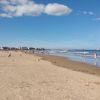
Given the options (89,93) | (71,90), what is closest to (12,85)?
(71,90)

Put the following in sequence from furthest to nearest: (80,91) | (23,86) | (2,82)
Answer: (2,82), (23,86), (80,91)

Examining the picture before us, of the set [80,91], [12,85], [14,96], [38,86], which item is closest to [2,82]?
[12,85]

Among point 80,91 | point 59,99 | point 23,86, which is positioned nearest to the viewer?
point 59,99

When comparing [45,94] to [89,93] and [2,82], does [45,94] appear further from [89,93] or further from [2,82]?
[2,82]

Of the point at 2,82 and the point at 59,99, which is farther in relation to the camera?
the point at 2,82

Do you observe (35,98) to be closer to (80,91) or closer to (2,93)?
(2,93)

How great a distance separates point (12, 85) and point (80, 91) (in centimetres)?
328

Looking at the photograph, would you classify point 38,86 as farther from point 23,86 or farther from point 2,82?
point 2,82

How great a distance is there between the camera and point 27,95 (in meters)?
9.31

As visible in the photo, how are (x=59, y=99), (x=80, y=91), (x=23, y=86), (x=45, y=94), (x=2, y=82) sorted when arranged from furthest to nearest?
(x=2, y=82) → (x=23, y=86) → (x=80, y=91) → (x=45, y=94) → (x=59, y=99)

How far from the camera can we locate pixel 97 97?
9.38 m

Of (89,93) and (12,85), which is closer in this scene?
(89,93)

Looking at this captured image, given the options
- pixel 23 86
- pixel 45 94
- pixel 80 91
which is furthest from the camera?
pixel 23 86

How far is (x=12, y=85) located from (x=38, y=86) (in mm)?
1252
